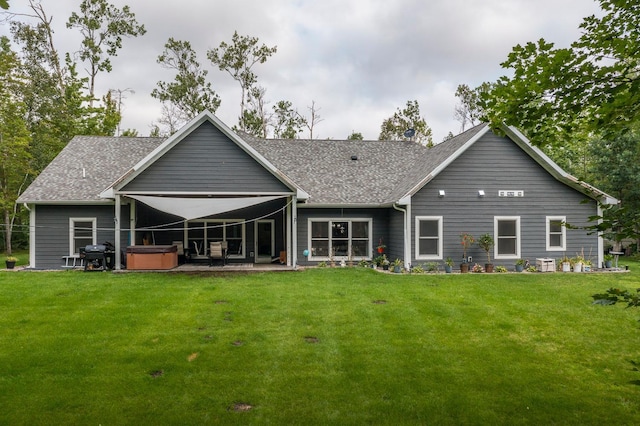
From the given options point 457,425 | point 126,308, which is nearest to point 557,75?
point 457,425

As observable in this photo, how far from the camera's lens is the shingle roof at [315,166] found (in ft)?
48.5

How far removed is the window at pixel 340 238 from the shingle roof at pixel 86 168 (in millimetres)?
7646

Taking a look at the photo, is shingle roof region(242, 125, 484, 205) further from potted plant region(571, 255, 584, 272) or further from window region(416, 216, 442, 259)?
potted plant region(571, 255, 584, 272)

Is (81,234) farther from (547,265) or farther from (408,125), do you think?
(408,125)

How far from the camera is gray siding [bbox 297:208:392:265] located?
15.2m

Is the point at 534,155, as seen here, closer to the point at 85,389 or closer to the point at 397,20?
the point at 397,20

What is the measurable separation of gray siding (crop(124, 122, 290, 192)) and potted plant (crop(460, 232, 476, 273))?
20.3 ft

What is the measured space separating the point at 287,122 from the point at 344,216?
63.3 feet

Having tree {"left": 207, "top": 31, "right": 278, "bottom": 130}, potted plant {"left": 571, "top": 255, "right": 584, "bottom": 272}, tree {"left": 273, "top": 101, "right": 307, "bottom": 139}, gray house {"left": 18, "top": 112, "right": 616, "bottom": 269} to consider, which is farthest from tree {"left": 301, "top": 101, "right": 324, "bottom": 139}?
potted plant {"left": 571, "top": 255, "right": 584, "bottom": 272}

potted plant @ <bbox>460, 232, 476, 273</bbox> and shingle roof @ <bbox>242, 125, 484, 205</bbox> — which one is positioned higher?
shingle roof @ <bbox>242, 125, 484, 205</bbox>

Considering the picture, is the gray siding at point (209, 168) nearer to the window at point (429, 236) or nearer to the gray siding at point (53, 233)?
the gray siding at point (53, 233)

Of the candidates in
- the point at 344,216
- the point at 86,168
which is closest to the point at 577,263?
the point at 344,216

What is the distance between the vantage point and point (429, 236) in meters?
14.1

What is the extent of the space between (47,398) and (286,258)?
419 inches
